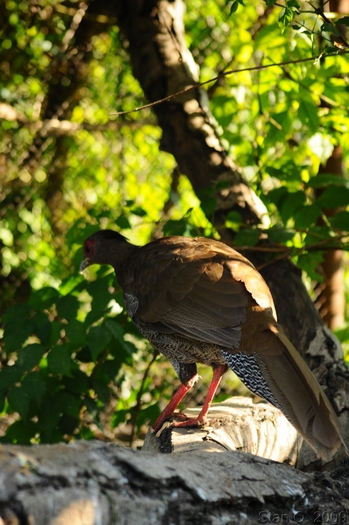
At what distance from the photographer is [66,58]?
5.25 m

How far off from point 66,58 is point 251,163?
2072 mm

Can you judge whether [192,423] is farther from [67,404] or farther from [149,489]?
[149,489]

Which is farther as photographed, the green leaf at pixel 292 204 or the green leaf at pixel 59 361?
the green leaf at pixel 292 204

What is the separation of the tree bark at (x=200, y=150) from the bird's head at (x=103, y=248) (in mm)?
558

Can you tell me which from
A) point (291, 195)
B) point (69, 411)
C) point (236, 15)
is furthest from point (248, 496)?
point (236, 15)

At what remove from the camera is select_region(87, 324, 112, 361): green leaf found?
298 cm

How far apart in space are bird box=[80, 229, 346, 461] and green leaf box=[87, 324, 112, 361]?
18 centimetres

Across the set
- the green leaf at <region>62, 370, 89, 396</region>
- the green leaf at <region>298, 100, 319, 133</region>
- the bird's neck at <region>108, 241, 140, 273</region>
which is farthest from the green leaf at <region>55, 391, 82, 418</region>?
the green leaf at <region>298, 100, 319, 133</region>

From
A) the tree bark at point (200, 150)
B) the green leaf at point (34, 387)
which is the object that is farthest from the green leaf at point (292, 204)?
the green leaf at point (34, 387)

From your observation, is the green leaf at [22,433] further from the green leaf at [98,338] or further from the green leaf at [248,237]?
the green leaf at [248,237]

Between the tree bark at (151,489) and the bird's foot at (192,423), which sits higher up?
the tree bark at (151,489)

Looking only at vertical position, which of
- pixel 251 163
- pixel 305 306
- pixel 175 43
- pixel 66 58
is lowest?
pixel 305 306

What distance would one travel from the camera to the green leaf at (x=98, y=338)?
2984 mm

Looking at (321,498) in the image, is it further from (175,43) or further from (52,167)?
(52,167)
